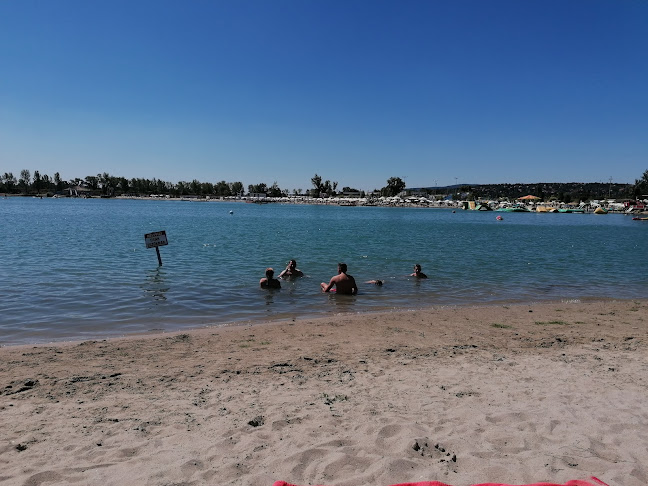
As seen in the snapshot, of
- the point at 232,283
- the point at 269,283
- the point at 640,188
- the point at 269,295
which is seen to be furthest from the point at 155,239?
the point at 640,188

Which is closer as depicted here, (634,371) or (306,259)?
(634,371)

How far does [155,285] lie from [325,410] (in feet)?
38.3

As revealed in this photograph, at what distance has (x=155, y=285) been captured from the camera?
15352 millimetres

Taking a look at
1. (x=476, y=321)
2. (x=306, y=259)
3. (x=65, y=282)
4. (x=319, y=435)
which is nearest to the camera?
(x=319, y=435)

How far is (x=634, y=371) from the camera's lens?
22.0ft

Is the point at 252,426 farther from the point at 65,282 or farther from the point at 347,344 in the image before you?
the point at 65,282

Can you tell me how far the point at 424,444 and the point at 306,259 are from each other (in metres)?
18.9

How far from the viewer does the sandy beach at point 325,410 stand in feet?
13.0

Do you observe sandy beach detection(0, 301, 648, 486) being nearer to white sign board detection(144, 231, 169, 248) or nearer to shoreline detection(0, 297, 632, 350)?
shoreline detection(0, 297, 632, 350)

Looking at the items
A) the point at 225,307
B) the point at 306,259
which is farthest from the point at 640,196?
the point at 225,307

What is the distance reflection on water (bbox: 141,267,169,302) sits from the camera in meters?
13.7

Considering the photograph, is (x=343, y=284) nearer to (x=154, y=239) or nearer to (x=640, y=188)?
(x=154, y=239)

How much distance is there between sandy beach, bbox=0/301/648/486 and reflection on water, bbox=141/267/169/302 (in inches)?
194

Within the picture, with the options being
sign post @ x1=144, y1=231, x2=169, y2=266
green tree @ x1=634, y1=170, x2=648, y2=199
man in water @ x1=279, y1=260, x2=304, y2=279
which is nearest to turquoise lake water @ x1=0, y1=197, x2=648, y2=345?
man in water @ x1=279, y1=260, x2=304, y2=279
